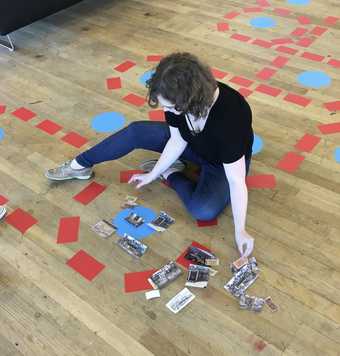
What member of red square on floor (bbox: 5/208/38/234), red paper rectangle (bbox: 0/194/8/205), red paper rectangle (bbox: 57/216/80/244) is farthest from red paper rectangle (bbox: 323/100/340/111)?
red paper rectangle (bbox: 0/194/8/205)

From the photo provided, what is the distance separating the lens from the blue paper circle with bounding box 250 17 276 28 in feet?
9.95

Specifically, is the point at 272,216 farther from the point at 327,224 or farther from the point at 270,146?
the point at 270,146

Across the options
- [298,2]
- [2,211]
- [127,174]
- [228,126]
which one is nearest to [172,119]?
[228,126]

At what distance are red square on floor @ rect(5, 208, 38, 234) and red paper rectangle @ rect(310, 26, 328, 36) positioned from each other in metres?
2.31

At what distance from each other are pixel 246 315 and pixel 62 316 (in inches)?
26.3

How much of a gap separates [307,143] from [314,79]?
0.62 meters

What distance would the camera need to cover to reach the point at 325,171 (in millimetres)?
1948

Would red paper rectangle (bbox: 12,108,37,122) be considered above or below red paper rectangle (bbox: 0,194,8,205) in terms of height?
above

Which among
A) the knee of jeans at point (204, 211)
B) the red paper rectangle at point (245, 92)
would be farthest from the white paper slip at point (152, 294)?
the red paper rectangle at point (245, 92)

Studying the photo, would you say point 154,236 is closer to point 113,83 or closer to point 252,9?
point 113,83

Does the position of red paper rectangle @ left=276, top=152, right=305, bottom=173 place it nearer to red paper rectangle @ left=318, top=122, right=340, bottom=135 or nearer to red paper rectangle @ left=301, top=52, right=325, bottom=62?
red paper rectangle @ left=318, top=122, right=340, bottom=135

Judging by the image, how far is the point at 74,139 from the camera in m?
2.24

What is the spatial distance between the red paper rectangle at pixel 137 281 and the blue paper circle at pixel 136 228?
18cm

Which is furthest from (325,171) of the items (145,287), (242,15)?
(242,15)
